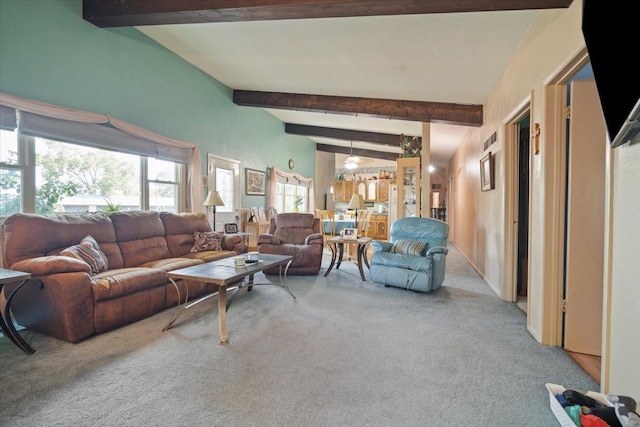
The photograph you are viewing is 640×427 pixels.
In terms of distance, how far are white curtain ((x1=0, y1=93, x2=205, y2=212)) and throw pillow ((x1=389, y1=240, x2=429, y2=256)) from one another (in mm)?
3193

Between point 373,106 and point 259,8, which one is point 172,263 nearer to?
point 259,8

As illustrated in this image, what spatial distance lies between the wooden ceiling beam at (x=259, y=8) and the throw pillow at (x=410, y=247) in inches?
101

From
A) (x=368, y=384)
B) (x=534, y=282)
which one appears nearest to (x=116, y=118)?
(x=368, y=384)

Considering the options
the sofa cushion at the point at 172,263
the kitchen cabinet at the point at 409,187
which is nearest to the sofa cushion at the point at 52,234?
the sofa cushion at the point at 172,263

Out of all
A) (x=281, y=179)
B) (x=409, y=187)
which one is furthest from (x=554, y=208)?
(x=281, y=179)

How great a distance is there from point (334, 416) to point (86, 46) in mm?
4251

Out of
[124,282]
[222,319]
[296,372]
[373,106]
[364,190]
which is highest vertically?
[373,106]

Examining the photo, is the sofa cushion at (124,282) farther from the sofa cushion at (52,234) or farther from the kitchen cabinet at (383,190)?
the kitchen cabinet at (383,190)

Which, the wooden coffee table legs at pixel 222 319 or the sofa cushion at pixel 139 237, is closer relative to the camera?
the wooden coffee table legs at pixel 222 319

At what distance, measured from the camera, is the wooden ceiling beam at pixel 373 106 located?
16.1ft

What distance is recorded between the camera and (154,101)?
4.24 m

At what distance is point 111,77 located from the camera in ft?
11.9

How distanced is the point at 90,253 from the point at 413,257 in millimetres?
3428

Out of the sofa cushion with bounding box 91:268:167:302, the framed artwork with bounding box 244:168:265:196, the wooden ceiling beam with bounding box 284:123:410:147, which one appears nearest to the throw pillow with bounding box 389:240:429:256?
the sofa cushion with bounding box 91:268:167:302
